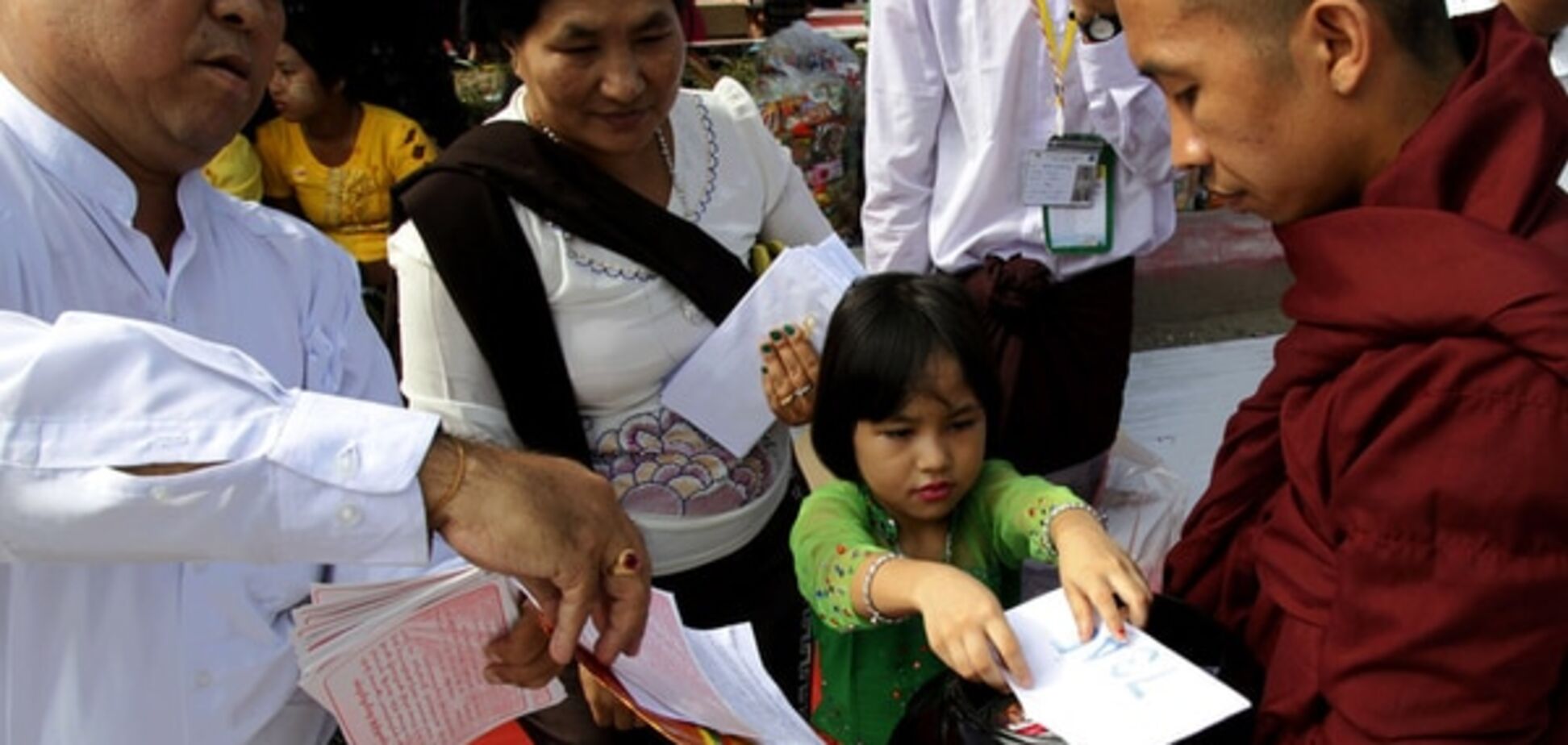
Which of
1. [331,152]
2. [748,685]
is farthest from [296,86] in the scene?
[748,685]

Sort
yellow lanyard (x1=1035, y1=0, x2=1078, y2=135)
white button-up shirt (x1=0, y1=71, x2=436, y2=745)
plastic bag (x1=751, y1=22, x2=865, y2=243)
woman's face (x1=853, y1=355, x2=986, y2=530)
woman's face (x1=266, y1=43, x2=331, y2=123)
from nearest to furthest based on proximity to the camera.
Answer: white button-up shirt (x1=0, y1=71, x2=436, y2=745), woman's face (x1=853, y1=355, x2=986, y2=530), yellow lanyard (x1=1035, y1=0, x2=1078, y2=135), woman's face (x1=266, y1=43, x2=331, y2=123), plastic bag (x1=751, y1=22, x2=865, y2=243)

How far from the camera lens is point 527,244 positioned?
1841 mm

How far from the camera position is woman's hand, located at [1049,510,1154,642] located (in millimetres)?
1286

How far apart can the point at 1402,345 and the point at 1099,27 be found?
1356mm

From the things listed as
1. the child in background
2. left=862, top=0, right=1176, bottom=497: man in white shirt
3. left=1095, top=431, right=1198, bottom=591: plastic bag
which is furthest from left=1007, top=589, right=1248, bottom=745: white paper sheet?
the child in background

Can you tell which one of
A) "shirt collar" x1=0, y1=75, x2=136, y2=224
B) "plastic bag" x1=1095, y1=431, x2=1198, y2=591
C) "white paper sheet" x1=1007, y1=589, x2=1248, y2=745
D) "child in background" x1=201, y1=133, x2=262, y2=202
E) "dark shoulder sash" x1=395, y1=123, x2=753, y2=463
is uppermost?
"shirt collar" x1=0, y1=75, x2=136, y2=224

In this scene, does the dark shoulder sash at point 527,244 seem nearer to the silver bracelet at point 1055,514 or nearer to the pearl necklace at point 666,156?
the pearl necklace at point 666,156

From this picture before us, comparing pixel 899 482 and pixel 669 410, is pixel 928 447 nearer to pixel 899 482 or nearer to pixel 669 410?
pixel 899 482

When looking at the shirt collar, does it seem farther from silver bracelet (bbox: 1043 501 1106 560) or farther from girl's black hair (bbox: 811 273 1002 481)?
silver bracelet (bbox: 1043 501 1106 560)

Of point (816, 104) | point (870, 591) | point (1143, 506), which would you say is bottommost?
point (1143, 506)

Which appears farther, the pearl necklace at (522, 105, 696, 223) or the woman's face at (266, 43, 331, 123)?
the woman's face at (266, 43, 331, 123)

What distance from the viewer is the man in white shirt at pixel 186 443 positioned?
0.95 meters

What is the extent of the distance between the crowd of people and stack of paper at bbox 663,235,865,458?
0.02 meters

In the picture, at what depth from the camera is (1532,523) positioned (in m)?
0.96
